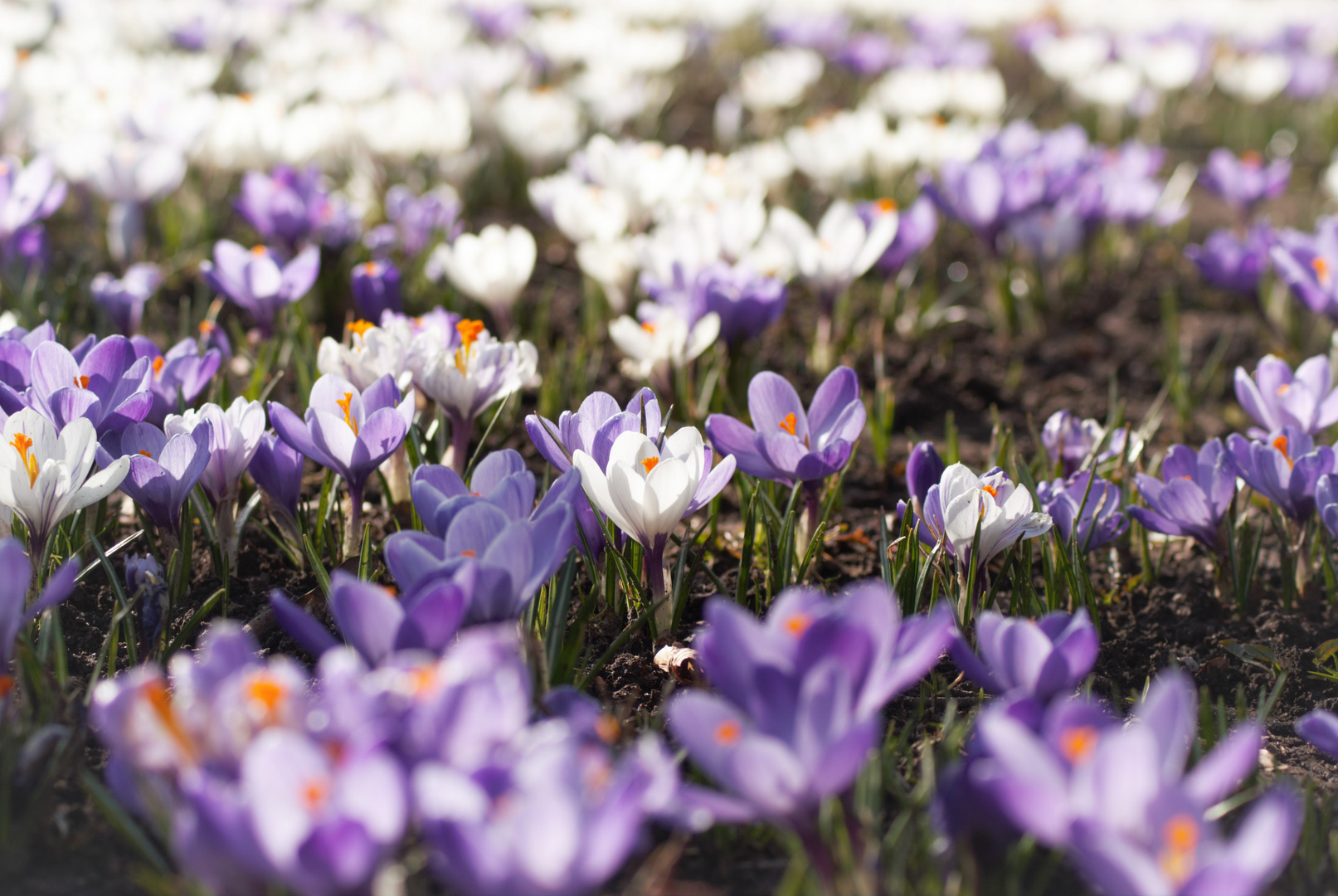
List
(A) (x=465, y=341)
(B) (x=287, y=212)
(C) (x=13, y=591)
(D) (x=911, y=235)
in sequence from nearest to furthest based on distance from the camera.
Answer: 1. (C) (x=13, y=591)
2. (A) (x=465, y=341)
3. (B) (x=287, y=212)
4. (D) (x=911, y=235)

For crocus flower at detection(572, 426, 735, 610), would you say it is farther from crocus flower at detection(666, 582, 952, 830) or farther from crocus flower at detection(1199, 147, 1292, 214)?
crocus flower at detection(1199, 147, 1292, 214)

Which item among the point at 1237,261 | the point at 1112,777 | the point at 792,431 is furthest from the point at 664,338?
the point at 1237,261

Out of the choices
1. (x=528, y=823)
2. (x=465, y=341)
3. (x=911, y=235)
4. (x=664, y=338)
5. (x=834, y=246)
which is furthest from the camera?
(x=911, y=235)

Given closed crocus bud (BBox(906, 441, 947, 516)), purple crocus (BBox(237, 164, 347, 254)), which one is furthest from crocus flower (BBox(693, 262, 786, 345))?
purple crocus (BBox(237, 164, 347, 254))

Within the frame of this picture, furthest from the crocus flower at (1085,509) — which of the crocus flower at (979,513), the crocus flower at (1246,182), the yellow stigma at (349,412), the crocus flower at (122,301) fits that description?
the crocus flower at (1246,182)

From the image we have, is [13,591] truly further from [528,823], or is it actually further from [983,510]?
[983,510]

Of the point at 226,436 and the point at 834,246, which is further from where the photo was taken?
the point at 834,246
